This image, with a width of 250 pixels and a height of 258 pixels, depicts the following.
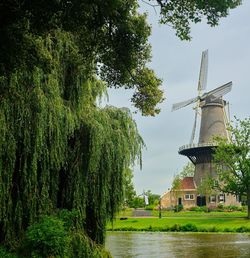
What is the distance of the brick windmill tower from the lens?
6384 centimetres

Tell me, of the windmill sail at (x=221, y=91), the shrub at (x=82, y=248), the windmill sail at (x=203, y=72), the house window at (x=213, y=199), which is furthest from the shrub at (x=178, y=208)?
the shrub at (x=82, y=248)

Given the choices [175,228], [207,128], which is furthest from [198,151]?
[175,228]

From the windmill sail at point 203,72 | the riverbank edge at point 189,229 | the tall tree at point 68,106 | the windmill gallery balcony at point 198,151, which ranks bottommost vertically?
the riverbank edge at point 189,229

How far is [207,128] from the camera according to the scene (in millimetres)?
64625

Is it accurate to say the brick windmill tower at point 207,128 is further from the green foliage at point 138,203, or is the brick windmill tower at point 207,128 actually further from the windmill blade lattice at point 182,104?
the green foliage at point 138,203

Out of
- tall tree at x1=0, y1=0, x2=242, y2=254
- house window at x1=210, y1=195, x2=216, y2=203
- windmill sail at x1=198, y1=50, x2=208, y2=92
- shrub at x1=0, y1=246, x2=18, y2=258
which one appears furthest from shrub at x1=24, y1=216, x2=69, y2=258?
windmill sail at x1=198, y1=50, x2=208, y2=92

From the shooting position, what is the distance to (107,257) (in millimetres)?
12461

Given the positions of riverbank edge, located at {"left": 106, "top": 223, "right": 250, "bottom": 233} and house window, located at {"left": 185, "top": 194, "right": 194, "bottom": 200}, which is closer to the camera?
riverbank edge, located at {"left": 106, "top": 223, "right": 250, "bottom": 233}

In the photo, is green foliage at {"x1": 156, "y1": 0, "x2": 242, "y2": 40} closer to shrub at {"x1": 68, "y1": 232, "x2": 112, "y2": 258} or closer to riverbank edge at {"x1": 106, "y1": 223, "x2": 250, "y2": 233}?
shrub at {"x1": 68, "y1": 232, "x2": 112, "y2": 258}

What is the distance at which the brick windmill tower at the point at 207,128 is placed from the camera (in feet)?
209

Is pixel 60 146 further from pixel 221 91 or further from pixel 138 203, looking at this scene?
pixel 138 203

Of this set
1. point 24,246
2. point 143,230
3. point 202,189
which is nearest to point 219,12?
point 24,246

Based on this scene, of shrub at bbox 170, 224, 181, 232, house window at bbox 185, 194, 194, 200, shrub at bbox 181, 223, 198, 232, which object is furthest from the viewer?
house window at bbox 185, 194, 194, 200

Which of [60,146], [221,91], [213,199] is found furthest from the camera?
[221,91]
